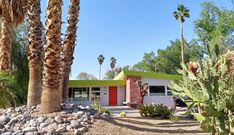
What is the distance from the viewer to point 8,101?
15180 mm

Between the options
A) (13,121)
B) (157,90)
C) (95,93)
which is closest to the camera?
(13,121)

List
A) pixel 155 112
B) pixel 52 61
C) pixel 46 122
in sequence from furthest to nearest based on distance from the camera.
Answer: pixel 155 112, pixel 52 61, pixel 46 122

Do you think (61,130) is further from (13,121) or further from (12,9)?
(12,9)

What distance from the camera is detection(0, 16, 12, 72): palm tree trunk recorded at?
687 inches

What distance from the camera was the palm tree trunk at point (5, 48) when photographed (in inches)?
687

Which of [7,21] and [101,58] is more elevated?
[101,58]

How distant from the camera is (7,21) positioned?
60.6ft

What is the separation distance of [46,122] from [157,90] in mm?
21379

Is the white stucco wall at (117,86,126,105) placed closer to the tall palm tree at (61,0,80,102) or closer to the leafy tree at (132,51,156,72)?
the tall palm tree at (61,0,80,102)

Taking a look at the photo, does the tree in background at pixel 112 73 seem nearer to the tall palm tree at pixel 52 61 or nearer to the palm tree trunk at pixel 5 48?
the palm tree trunk at pixel 5 48

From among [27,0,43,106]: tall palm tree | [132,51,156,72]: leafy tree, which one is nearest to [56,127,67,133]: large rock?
[27,0,43,106]: tall palm tree

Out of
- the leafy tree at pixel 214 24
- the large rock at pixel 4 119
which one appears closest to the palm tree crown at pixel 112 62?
the leafy tree at pixel 214 24

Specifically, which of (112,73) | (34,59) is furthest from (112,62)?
(34,59)

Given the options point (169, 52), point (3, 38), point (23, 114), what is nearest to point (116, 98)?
point (3, 38)
